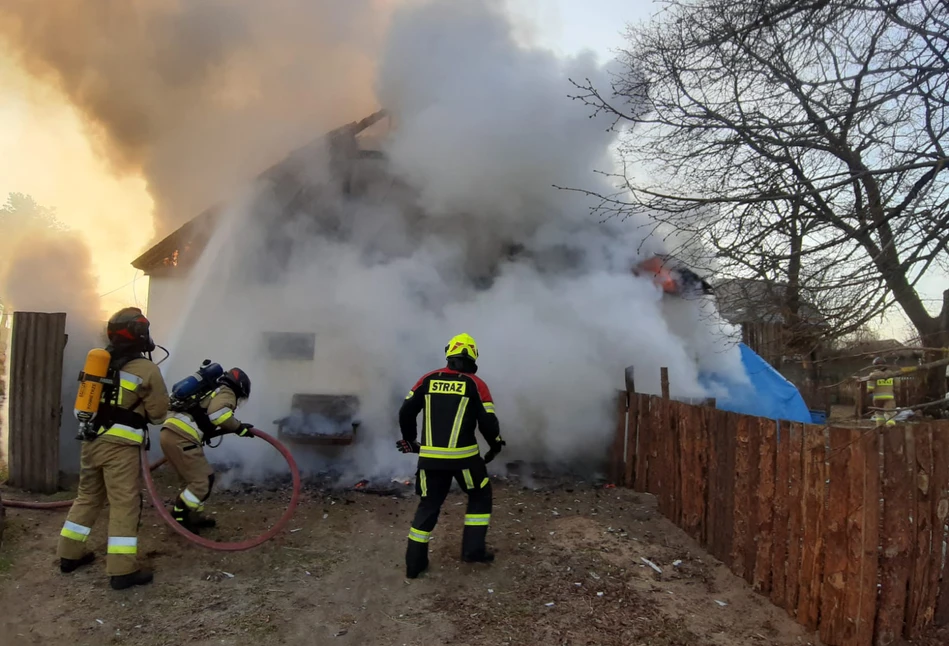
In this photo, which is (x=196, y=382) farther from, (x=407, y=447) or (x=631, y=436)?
(x=631, y=436)

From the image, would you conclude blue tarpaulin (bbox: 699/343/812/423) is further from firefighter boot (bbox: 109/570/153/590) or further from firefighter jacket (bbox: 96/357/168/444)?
firefighter boot (bbox: 109/570/153/590)

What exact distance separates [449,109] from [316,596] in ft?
22.0

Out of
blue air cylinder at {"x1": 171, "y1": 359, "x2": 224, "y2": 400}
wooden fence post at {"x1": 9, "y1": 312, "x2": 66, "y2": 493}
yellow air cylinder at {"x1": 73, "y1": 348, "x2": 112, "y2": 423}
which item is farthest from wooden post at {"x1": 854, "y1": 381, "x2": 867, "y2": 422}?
wooden fence post at {"x1": 9, "y1": 312, "x2": 66, "y2": 493}

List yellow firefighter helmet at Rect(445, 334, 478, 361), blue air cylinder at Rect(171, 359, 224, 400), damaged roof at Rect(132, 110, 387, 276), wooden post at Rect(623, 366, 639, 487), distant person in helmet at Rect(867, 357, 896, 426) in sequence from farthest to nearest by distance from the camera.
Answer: damaged roof at Rect(132, 110, 387, 276)
wooden post at Rect(623, 366, 639, 487)
blue air cylinder at Rect(171, 359, 224, 400)
yellow firefighter helmet at Rect(445, 334, 478, 361)
distant person in helmet at Rect(867, 357, 896, 426)

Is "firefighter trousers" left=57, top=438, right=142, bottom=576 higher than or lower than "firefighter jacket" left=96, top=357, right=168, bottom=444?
lower

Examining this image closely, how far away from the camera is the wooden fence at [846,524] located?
10.1 ft

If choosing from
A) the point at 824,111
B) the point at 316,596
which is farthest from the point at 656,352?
the point at 316,596

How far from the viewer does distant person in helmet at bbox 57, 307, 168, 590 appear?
4.04 m

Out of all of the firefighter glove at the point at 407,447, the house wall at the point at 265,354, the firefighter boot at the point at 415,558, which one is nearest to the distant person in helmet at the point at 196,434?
the firefighter glove at the point at 407,447

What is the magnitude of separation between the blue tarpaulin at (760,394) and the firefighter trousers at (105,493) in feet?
21.3

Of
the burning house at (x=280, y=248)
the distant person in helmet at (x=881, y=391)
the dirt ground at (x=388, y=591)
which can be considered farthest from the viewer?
the burning house at (x=280, y=248)

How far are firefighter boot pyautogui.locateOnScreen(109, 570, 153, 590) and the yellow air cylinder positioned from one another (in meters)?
1.06

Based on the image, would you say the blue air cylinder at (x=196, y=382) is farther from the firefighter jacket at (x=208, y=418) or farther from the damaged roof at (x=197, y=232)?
the damaged roof at (x=197, y=232)

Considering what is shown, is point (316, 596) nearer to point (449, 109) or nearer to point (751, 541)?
point (751, 541)
